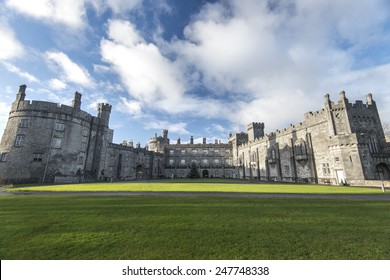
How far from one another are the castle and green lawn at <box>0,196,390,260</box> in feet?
74.0

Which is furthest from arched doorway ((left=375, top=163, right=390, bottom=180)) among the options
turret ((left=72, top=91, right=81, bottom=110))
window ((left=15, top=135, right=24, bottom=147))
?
window ((left=15, top=135, right=24, bottom=147))

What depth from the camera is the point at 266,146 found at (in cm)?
4531

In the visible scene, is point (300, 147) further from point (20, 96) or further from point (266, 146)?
point (20, 96)

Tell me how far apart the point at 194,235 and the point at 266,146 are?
43890 millimetres

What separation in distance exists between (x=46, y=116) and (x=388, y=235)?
136 feet

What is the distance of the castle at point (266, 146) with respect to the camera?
87.8ft

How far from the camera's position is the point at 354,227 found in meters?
5.61

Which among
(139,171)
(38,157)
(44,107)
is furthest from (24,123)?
(139,171)

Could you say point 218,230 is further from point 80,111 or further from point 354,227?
point 80,111

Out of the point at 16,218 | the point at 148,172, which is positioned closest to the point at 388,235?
the point at 16,218

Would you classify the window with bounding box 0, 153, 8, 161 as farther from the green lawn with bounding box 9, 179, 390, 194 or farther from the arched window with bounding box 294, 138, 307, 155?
the arched window with bounding box 294, 138, 307, 155

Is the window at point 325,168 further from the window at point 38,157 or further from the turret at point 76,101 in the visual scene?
the window at point 38,157

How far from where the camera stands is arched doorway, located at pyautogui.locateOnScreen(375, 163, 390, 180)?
87.2ft

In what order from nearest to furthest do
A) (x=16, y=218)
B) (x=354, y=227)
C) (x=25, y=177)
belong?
(x=354, y=227) < (x=16, y=218) < (x=25, y=177)
